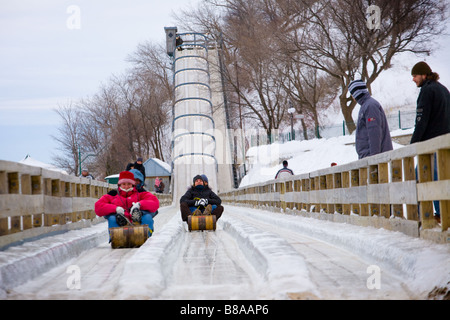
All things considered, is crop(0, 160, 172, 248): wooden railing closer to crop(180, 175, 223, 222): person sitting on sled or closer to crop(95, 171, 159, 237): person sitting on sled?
crop(95, 171, 159, 237): person sitting on sled

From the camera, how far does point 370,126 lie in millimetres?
6719

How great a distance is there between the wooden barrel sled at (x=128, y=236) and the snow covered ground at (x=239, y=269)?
0.18 m

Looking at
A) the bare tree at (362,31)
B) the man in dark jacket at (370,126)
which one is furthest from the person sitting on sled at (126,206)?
the bare tree at (362,31)

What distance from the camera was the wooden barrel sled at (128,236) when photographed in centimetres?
639

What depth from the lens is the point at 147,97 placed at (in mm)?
45625

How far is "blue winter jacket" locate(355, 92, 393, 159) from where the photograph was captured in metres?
6.70

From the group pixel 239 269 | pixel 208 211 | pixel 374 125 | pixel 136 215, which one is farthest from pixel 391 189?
pixel 208 211

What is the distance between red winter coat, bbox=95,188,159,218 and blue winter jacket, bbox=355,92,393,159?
2.93m

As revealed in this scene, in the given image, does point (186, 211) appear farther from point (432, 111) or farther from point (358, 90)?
point (432, 111)

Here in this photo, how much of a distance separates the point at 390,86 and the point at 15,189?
120ft

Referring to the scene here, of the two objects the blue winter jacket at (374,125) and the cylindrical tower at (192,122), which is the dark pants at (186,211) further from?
the cylindrical tower at (192,122)

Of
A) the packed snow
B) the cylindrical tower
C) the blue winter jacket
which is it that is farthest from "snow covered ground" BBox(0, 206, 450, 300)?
the cylindrical tower

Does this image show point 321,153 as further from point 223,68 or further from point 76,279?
point 76,279
